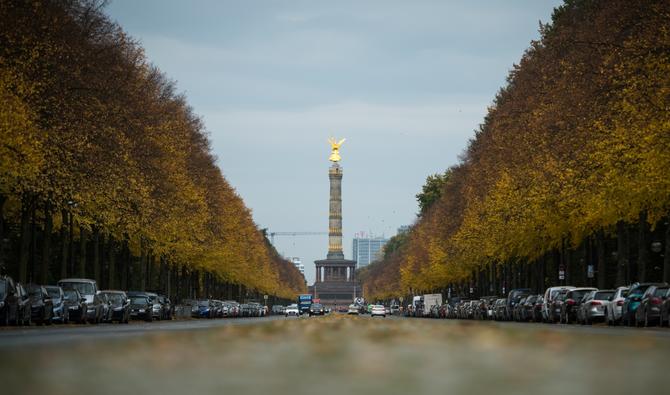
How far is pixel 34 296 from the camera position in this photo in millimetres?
44250

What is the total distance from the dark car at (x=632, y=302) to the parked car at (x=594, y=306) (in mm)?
2680

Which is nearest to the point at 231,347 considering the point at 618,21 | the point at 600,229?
the point at 618,21

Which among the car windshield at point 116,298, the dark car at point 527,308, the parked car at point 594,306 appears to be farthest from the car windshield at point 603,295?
the car windshield at point 116,298

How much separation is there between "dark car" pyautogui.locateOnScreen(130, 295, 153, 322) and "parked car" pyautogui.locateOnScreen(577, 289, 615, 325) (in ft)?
76.6

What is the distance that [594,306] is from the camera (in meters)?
47.6

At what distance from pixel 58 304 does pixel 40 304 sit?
2.73m

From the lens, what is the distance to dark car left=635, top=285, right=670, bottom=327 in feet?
133

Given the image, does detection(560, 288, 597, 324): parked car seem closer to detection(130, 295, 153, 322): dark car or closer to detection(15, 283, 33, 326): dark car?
detection(130, 295, 153, 322): dark car

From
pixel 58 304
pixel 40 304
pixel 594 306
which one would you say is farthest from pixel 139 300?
pixel 594 306

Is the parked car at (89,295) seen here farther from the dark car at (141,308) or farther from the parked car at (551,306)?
the parked car at (551,306)

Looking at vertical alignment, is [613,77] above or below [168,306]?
above

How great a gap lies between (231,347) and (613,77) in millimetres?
31811

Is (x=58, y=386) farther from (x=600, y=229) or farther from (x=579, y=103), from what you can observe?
(x=600, y=229)

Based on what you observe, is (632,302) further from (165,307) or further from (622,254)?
(165,307)
